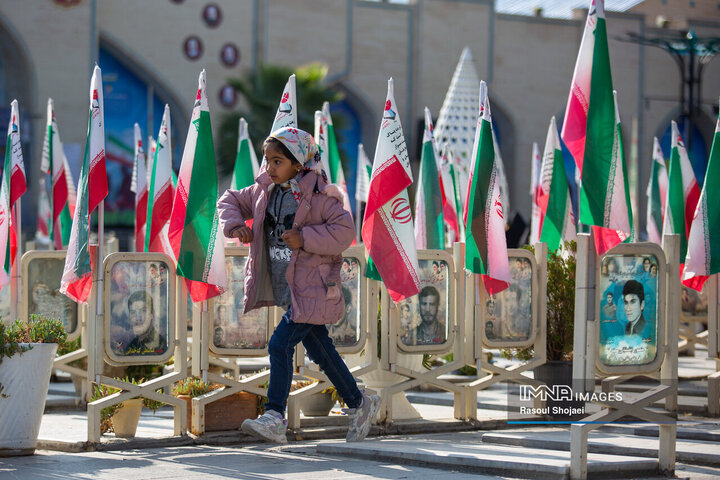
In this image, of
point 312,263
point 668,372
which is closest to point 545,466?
point 668,372

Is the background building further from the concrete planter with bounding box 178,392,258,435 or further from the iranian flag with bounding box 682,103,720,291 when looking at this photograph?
the concrete planter with bounding box 178,392,258,435

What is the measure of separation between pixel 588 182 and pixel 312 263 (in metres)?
1.66

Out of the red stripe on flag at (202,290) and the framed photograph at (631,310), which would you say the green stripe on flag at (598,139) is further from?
the red stripe on flag at (202,290)

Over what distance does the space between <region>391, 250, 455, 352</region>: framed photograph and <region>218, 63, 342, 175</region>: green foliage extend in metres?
25.6

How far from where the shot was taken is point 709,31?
4800cm

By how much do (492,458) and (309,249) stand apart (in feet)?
5.11

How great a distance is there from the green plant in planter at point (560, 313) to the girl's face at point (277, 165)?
3.54 m

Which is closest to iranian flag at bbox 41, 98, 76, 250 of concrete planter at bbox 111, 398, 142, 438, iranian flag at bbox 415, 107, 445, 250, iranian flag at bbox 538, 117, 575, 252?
iranian flag at bbox 415, 107, 445, 250

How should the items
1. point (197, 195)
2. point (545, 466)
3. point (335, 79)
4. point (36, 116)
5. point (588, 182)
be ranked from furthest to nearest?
1. point (335, 79)
2. point (36, 116)
3. point (197, 195)
4. point (588, 182)
5. point (545, 466)

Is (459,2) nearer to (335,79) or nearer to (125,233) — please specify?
(335,79)

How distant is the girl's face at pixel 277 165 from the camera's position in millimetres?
6762

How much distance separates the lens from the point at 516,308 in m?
9.47

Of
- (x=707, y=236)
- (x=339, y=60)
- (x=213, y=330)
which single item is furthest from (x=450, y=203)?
(x=339, y=60)

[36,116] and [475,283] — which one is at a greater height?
[36,116]
